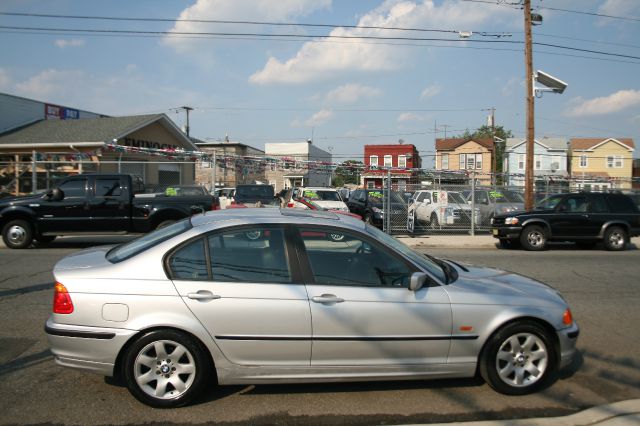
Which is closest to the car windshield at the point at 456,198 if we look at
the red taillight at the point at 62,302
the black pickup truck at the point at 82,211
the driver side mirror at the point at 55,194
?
Answer: the black pickup truck at the point at 82,211

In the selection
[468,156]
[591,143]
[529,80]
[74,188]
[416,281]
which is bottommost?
[416,281]

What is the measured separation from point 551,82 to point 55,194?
16691mm

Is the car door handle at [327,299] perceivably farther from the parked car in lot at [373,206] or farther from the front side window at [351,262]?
the parked car in lot at [373,206]

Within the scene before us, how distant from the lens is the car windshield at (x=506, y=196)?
1867 cm

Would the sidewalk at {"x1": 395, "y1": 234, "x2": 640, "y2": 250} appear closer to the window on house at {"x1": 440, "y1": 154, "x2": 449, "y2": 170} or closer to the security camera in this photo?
the security camera

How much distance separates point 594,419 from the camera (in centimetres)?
367

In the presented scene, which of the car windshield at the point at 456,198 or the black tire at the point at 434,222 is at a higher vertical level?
the car windshield at the point at 456,198

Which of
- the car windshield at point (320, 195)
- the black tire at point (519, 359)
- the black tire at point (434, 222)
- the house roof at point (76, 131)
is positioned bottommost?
the black tire at point (519, 359)

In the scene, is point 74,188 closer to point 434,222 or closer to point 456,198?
point 434,222

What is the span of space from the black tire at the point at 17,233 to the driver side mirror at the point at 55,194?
974mm

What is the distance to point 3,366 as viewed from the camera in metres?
4.66

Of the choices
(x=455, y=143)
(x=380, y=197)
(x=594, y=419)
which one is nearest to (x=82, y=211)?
(x=594, y=419)

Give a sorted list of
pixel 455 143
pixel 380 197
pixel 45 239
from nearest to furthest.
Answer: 1. pixel 45 239
2. pixel 380 197
3. pixel 455 143

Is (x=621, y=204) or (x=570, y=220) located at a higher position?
(x=621, y=204)
